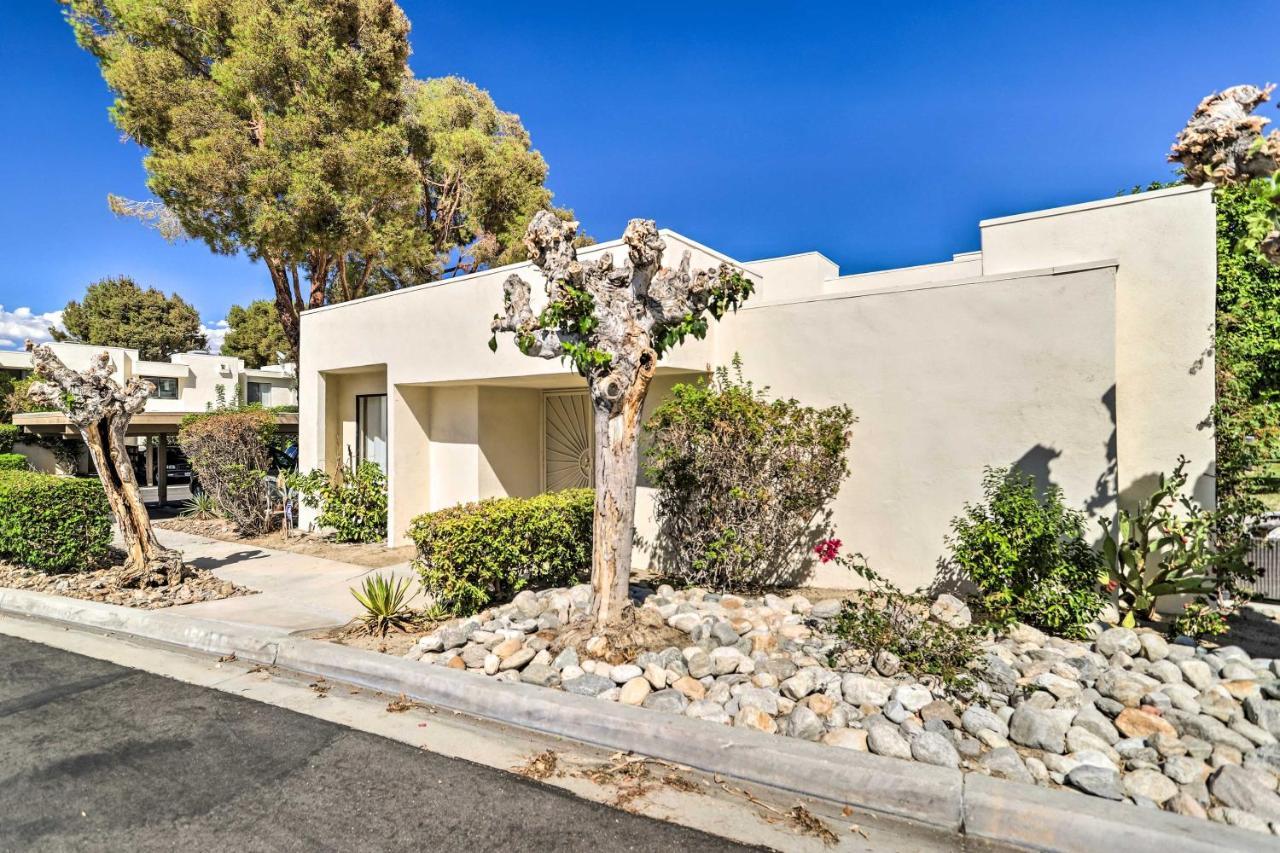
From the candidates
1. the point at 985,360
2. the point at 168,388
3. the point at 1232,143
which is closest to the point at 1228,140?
the point at 1232,143

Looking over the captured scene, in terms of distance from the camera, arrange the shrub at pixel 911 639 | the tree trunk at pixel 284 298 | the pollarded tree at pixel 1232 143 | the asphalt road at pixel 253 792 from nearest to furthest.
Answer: the asphalt road at pixel 253 792 < the pollarded tree at pixel 1232 143 < the shrub at pixel 911 639 < the tree trunk at pixel 284 298

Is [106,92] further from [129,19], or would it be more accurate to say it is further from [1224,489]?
[1224,489]

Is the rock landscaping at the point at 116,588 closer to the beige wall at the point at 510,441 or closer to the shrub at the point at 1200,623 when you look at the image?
the beige wall at the point at 510,441

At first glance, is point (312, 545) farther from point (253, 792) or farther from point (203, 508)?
point (253, 792)

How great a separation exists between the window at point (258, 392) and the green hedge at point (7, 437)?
9915mm

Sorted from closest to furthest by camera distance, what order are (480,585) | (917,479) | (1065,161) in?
(480,585)
(917,479)
(1065,161)

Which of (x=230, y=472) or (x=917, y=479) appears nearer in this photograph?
(x=917, y=479)

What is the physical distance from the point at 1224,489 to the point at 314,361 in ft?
39.7

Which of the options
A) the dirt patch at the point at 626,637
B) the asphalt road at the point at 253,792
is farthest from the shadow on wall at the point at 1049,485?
the asphalt road at the point at 253,792

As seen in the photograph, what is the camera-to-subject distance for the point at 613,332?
15.8ft

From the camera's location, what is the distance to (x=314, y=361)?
34.8 ft

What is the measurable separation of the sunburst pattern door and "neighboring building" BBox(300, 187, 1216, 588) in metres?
1.06

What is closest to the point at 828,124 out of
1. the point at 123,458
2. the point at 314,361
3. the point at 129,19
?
the point at 314,361

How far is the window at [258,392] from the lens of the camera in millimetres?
28500
